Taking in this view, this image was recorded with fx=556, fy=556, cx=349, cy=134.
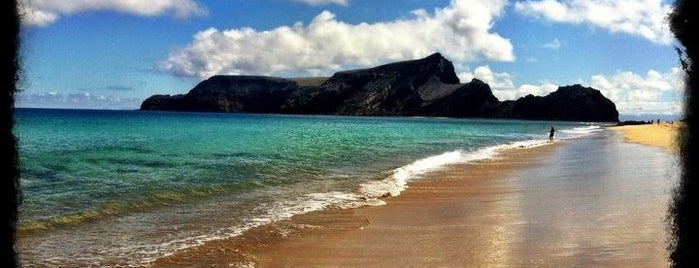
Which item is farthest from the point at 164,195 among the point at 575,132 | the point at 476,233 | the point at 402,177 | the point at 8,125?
the point at 575,132

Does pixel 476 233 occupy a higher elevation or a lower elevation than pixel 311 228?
higher

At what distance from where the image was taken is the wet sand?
25.3ft

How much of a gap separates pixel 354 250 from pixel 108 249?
397cm

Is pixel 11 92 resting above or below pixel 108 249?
above

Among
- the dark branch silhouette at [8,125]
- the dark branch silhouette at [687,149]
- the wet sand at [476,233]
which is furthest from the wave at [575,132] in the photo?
the dark branch silhouette at [8,125]

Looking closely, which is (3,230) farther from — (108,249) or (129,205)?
(129,205)

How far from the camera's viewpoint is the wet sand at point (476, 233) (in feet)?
25.3

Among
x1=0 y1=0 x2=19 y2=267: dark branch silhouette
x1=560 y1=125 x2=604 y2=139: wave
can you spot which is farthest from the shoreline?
x1=560 y1=125 x2=604 y2=139: wave

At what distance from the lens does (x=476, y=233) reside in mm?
9547

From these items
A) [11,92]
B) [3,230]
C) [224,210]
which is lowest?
[224,210]

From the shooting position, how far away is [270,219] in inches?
468

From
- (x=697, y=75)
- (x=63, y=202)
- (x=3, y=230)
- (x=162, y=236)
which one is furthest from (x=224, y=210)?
(x=697, y=75)

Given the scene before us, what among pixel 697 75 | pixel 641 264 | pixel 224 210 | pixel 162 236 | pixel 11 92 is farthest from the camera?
pixel 224 210

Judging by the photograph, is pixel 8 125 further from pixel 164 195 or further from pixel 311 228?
pixel 164 195
